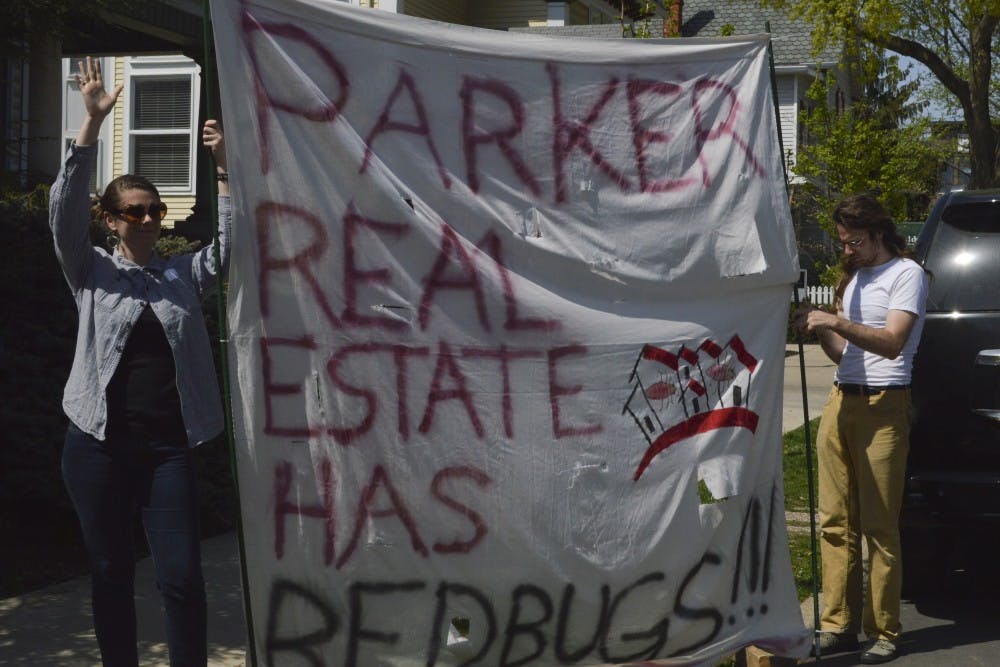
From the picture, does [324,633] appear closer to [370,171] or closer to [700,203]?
[370,171]

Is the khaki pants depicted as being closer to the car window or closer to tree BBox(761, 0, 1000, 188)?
the car window

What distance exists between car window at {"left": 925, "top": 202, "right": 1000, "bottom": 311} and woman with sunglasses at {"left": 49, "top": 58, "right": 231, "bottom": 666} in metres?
3.50

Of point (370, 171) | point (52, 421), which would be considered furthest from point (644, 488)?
point (52, 421)

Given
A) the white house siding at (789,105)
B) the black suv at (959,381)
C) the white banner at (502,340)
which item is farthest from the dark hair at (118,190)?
the white house siding at (789,105)

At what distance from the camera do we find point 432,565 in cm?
393

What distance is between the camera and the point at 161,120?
62.7ft

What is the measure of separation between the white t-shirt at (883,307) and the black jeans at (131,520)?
279cm

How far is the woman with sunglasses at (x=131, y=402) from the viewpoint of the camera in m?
3.89

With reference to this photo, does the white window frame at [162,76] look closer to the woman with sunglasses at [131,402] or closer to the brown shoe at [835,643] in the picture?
the brown shoe at [835,643]

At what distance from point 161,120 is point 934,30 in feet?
38.5

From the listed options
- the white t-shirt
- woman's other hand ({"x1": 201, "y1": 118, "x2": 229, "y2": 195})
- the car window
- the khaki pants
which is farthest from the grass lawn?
woman's other hand ({"x1": 201, "y1": 118, "x2": 229, "y2": 195})

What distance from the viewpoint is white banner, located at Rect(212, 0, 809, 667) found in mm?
3754

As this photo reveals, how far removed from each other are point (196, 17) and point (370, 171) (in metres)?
12.1

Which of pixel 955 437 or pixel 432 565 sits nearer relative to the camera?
pixel 432 565
